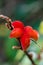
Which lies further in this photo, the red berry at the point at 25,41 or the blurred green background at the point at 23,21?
the blurred green background at the point at 23,21

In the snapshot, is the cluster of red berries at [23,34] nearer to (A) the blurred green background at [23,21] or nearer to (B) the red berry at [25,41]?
(B) the red berry at [25,41]

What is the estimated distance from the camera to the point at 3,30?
2.34 feet

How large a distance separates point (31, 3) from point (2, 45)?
0.24 meters

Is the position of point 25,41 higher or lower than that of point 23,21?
higher

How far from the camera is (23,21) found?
0.80 m

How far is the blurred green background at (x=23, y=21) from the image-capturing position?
2.07 feet

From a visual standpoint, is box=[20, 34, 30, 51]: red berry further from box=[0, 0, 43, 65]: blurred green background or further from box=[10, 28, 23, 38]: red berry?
box=[0, 0, 43, 65]: blurred green background

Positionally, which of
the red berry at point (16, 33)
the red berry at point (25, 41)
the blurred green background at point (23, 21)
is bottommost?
the blurred green background at point (23, 21)

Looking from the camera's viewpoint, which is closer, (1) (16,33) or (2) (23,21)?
(1) (16,33)

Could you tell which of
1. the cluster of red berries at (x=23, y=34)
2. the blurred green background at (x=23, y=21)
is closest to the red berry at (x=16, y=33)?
the cluster of red berries at (x=23, y=34)

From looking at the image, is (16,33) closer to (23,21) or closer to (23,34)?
(23,34)

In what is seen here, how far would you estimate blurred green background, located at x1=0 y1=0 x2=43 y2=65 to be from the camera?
63cm

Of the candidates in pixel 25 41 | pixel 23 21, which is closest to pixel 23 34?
pixel 25 41

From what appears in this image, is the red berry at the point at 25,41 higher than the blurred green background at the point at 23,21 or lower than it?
higher
